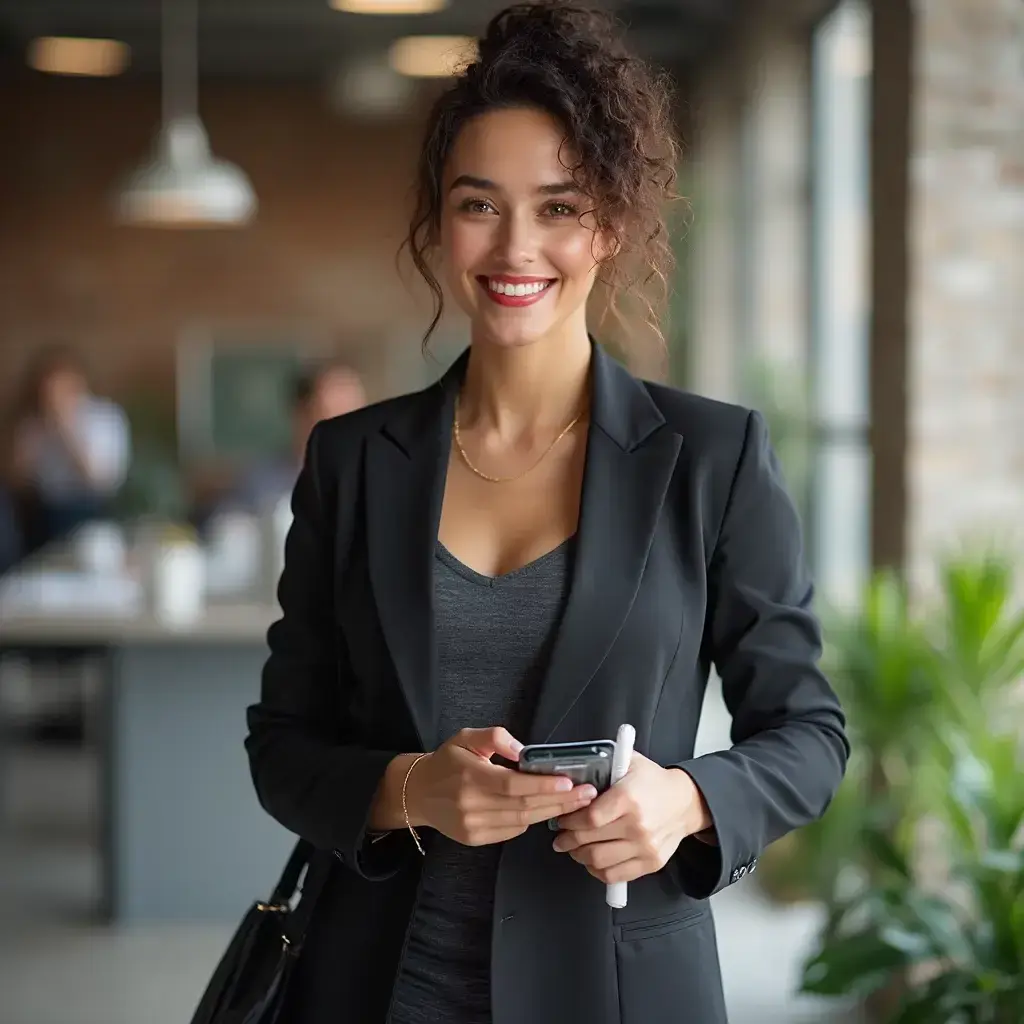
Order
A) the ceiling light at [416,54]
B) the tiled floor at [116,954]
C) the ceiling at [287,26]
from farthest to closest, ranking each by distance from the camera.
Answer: the ceiling light at [416,54] → the ceiling at [287,26] → the tiled floor at [116,954]

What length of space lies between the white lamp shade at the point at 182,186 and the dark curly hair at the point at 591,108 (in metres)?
4.81

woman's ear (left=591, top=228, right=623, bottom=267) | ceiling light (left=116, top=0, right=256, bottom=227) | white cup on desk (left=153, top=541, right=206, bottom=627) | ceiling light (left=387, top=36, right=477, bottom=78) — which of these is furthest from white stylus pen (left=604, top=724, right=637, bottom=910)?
ceiling light (left=387, top=36, right=477, bottom=78)

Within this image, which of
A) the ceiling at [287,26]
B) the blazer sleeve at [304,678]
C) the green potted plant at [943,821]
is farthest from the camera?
the ceiling at [287,26]

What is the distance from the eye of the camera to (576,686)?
1498 millimetres

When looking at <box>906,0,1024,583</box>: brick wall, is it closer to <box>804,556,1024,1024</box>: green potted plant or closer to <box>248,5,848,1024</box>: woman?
<box>804,556,1024,1024</box>: green potted plant

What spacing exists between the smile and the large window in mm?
4038

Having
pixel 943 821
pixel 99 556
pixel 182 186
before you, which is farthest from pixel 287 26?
pixel 943 821

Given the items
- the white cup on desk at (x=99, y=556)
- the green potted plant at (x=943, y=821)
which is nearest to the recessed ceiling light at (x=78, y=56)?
the white cup on desk at (x=99, y=556)

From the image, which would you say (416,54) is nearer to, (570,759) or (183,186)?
(183,186)

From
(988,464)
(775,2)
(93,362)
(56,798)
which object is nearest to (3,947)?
(56,798)

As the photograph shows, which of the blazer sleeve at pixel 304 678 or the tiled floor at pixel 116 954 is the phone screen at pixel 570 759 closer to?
the blazer sleeve at pixel 304 678

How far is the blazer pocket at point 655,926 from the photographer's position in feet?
5.05

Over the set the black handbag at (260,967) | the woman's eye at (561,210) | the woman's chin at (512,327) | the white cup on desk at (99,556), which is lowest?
the black handbag at (260,967)

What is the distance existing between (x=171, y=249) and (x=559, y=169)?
9587 millimetres
